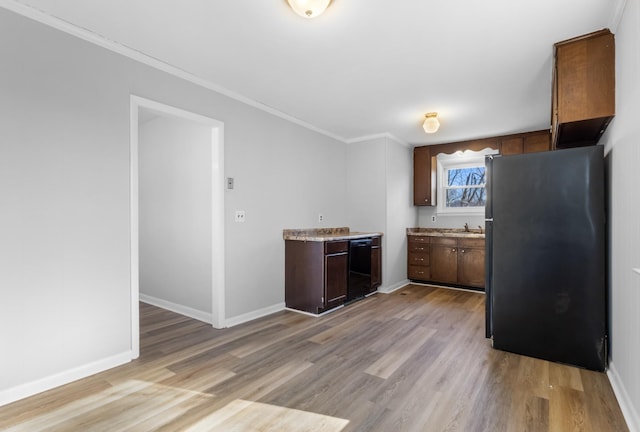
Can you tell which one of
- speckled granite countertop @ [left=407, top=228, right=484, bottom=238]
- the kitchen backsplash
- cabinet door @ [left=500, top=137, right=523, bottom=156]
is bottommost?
speckled granite countertop @ [left=407, top=228, right=484, bottom=238]

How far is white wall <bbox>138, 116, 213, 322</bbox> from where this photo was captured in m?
3.65

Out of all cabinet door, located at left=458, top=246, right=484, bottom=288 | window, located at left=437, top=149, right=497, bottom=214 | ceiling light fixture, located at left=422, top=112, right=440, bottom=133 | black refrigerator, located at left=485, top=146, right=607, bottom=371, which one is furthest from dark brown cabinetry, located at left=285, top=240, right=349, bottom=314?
window, located at left=437, top=149, right=497, bottom=214

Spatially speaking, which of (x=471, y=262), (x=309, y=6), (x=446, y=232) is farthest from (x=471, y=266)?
(x=309, y=6)

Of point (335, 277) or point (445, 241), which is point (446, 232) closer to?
point (445, 241)

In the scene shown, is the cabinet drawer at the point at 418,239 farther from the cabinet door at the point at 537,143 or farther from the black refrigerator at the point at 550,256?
the black refrigerator at the point at 550,256

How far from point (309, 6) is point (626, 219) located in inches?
91.5

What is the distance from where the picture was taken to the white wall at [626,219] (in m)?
1.72

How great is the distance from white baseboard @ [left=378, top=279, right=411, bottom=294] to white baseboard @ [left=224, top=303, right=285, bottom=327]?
175cm

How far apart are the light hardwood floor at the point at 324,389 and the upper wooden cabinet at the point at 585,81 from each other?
1.92m

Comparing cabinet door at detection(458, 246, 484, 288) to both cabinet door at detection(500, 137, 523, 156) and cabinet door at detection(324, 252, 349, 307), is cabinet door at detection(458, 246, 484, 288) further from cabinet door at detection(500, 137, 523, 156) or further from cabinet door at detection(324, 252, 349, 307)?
cabinet door at detection(324, 252, 349, 307)

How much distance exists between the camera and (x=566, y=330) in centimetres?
249

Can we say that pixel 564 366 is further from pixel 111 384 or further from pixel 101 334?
pixel 101 334

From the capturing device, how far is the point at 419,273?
5594 mm

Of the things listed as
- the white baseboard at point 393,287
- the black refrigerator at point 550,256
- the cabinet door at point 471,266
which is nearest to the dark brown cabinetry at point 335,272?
the white baseboard at point 393,287
